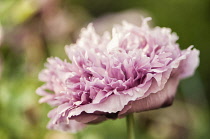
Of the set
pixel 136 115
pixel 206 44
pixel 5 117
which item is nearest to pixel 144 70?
pixel 5 117

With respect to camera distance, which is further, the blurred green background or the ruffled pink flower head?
the blurred green background

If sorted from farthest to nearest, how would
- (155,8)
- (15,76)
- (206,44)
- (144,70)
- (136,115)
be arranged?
(155,8) < (206,44) < (136,115) < (15,76) < (144,70)

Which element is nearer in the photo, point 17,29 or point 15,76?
point 15,76

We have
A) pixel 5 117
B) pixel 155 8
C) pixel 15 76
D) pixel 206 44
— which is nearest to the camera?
pixel 5 117

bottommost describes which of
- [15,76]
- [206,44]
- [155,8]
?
[15,76]

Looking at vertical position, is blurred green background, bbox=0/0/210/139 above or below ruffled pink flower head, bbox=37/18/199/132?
above

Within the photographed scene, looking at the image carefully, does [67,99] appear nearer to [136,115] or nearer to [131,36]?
[131,36]
